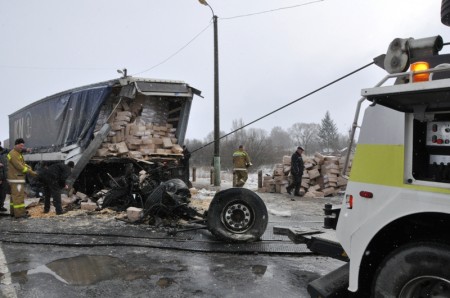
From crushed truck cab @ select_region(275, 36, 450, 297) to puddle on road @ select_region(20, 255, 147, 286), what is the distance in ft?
7.67

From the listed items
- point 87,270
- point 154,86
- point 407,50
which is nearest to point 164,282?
point 87,270

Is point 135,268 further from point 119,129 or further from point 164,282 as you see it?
point 119,129

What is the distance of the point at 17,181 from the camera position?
26.0 feet

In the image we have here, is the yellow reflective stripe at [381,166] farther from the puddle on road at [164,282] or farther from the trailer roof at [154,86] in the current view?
the trailer roof at [154,86]

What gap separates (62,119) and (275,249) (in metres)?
7.68

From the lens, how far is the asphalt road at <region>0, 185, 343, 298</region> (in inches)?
142

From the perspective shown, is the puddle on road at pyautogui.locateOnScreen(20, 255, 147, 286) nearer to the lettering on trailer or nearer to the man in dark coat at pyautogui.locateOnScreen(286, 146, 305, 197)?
the man in dark coat at pyautogui.locateOnScreen(286, 146, 305, 197)

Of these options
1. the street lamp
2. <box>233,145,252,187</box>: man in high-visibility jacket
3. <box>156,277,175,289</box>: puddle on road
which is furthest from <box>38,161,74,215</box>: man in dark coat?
the street lamp

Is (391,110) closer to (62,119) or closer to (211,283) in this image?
(211,283)

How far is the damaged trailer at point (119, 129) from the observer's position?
9.11 meters

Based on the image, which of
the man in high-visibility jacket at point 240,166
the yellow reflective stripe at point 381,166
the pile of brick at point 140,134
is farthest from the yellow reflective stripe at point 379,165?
the man in high-visibility jacket at point 240,166

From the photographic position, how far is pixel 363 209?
8.05 feet

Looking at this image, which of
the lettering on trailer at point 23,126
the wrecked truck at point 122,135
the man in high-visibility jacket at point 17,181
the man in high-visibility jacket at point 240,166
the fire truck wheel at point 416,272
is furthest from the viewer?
the lettering on trailer at point 23,126

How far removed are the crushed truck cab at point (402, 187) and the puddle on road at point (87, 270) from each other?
7.67 ft
